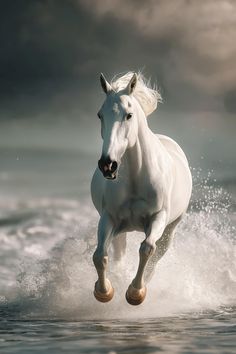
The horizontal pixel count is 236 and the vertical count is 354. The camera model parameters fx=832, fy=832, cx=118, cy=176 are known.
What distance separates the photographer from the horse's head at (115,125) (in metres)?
8.09

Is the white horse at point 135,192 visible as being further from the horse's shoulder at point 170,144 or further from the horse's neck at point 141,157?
the horse's shoulder at point 170,144

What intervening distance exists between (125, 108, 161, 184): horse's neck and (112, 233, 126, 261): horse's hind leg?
63.5 inches

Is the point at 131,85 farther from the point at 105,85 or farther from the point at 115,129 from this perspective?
the point at 115,129

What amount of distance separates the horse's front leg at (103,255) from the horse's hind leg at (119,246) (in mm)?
1295

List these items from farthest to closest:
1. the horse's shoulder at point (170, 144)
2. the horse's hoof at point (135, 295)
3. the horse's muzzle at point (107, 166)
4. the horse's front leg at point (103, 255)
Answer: the horse's shoulder at point (170, 144), the horse's hoof at point (135, 295), the horse's front leg at point (103, 255), the horse's muzzle at point (107, 166)

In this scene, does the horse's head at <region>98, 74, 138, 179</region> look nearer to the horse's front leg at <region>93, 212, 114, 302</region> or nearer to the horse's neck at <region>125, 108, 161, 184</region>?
the horse's neck at <region>125, 108, 161, 184</region>

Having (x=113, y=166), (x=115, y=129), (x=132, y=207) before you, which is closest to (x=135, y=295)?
(x=132, y=207)

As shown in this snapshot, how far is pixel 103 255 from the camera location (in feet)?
30.1

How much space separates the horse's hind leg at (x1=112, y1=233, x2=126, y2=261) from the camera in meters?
10.7

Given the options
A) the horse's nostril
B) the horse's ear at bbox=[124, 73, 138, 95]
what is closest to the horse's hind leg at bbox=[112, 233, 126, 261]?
the horse's ear at bbox=[124, 73, 138, 95]

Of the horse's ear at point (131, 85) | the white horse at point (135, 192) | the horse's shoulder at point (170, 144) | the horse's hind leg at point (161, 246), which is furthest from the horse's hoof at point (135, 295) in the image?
the horse's shoulder at point (170, 144)

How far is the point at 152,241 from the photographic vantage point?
9.23 metres

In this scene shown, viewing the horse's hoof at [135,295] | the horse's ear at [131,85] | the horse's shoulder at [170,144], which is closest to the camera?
the horse's ear at [131,85]

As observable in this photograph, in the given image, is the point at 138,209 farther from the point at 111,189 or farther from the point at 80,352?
the point at 80,352
